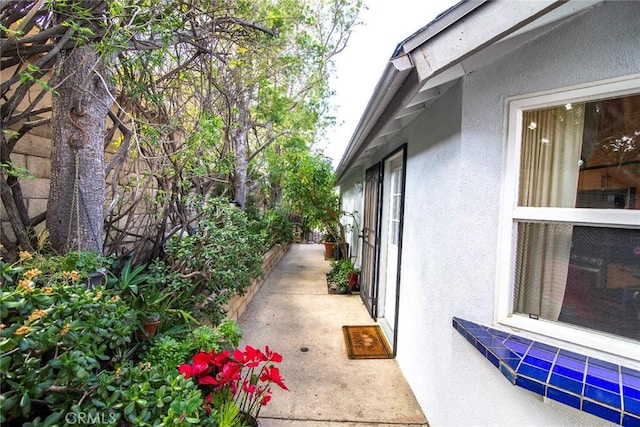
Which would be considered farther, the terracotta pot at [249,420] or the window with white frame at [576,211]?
the terracotta pot at [249,420]

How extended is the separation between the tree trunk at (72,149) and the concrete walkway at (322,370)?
224 cm

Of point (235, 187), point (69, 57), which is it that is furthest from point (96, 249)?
point (235, 187)

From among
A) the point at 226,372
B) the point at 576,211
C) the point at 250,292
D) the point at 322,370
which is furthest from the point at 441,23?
the point at 250,292

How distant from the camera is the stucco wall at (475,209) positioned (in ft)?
5.41

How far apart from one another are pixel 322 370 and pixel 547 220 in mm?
2663

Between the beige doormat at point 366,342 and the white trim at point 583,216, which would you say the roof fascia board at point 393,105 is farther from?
the beige doormat at point 366,342

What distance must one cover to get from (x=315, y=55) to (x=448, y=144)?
16.6 ft

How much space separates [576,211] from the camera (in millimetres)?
1753

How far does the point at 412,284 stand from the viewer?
3148mm

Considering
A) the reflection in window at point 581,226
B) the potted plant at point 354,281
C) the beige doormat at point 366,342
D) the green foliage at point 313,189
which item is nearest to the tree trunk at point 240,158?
the green foliage at point 313,189

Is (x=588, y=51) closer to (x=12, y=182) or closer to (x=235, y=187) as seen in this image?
(x=12, y=182)

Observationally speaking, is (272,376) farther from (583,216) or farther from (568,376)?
(583,216)

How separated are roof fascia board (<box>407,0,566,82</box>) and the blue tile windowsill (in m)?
1.75

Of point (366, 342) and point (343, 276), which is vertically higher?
point (343, 276)
